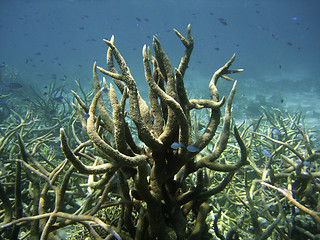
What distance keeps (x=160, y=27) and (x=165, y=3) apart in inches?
1544

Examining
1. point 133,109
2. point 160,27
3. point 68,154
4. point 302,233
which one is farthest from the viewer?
point 160,27

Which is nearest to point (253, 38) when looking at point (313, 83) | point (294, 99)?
point (313, 83)

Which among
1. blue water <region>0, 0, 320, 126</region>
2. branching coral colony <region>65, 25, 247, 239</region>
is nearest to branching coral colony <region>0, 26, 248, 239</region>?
branching coral colony <region>65, 25, 247, 239</region>

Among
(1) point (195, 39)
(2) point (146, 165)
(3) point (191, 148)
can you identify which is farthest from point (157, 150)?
(1) point (195, 39)

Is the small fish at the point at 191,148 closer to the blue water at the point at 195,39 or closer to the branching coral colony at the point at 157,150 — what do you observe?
the branching coral colony at the point at 157,150

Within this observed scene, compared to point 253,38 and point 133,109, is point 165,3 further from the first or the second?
point 253,38

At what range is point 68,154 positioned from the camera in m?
0.94

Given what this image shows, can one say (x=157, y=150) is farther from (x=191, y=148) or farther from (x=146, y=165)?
(x=191, y=148)

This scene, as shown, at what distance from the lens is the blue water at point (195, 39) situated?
72.1 feet

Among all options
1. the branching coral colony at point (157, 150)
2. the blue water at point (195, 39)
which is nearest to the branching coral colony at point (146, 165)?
the branching coral colony at point (157, 150)

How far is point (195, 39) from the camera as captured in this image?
256 feet

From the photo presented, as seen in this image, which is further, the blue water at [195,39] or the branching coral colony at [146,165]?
the blue water at [195,39]

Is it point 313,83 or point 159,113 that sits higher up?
point 313,83

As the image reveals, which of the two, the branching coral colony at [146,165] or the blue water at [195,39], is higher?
the blue water at [195,39]
